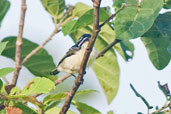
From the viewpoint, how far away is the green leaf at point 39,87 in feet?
8.99

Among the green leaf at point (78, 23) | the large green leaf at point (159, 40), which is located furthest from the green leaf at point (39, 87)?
the large green leaf at point (159, 40)

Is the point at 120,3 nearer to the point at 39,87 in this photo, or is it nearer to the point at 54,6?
the point at 39,87

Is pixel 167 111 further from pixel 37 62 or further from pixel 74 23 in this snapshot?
pixel 37 62

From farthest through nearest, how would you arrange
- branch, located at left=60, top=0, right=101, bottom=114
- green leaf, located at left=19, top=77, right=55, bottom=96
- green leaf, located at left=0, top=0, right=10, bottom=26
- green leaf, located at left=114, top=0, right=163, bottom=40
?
green leaf, located at left=0, top=0, right=10, bottom=26, green leaf, located at left=114, top=0, right=163, bottom=40, green leaf, located at left=19, top=77, right=55, bottom=96, branch, located at left=60, top=0, right=101, bottom=114

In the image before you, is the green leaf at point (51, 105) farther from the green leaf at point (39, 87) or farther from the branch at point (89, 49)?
the green leaf at point (39, 87)

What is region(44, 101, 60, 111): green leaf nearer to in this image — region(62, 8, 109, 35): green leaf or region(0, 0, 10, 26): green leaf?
region(62, 8, 109, 35): green leaf

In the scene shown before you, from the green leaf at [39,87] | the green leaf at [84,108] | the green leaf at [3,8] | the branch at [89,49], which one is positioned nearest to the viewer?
the branch at [89,49]

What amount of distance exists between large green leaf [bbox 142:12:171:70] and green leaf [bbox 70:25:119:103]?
58 centimetres

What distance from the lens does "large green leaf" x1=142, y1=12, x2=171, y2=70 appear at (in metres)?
3.43

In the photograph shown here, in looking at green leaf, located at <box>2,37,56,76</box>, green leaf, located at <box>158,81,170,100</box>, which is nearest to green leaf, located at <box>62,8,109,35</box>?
green leaf, located at <box>158,81,170,100</box>

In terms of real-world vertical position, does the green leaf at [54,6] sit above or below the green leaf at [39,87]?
above

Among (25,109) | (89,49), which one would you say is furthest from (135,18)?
(25,109)

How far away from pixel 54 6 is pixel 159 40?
119cm

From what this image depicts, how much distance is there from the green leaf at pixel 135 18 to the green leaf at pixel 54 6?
1277mm
